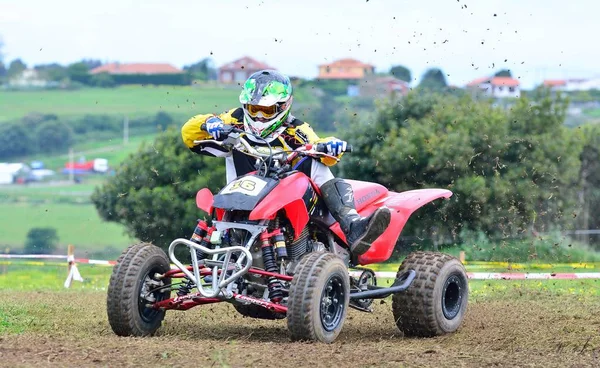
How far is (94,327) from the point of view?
1077 cm

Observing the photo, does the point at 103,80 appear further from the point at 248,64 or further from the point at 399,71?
the point at 399,71

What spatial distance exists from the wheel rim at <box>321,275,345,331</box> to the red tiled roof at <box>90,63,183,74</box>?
7921cm

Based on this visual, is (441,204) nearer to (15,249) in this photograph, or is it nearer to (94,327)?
(94,327)

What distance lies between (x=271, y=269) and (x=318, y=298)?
68 centimetres

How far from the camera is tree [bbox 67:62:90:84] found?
9019cm

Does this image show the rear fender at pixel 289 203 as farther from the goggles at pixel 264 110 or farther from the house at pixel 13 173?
the house at pixel 13 173

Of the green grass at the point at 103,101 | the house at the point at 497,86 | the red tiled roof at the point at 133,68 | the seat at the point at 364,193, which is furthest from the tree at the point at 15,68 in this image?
the seat at the point at 364,193

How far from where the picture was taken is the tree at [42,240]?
175 ft

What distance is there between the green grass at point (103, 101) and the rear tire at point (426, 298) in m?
64.0

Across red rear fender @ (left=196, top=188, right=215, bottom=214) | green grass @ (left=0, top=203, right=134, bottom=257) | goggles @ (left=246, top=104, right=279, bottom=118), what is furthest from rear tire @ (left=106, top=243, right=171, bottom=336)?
green grass @ (left=0, top=203, right=134, bottom=257)

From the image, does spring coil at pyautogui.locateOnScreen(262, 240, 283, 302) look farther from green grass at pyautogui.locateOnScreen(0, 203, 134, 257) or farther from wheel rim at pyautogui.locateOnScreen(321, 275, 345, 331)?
green grass at pyautogui.locateOnScreen(0, 203, 134, 257)

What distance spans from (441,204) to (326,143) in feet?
49.3

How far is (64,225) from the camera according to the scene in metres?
62.3

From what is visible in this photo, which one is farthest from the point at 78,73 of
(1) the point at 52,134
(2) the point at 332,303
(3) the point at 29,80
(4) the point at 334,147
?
(2) the point at 332,303
